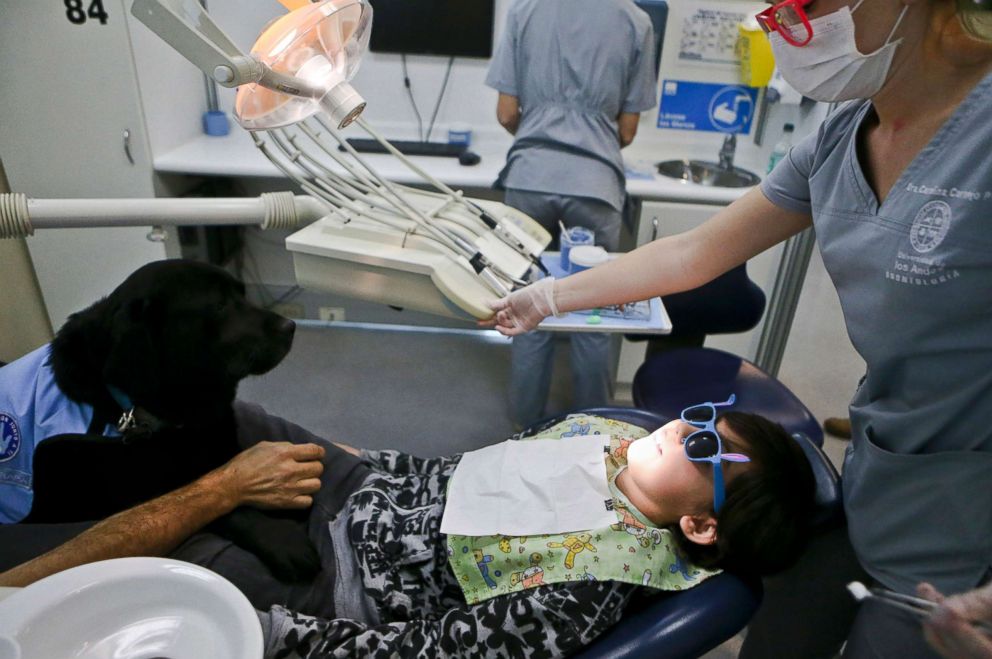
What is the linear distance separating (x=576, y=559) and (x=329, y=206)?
2.61 ft

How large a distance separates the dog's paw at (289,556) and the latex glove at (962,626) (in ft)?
2.95

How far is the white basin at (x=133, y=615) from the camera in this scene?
21.0 inches

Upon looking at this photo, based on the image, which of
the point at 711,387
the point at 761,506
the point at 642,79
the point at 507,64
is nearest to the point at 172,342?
the point at 761,506

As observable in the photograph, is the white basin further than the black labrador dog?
No

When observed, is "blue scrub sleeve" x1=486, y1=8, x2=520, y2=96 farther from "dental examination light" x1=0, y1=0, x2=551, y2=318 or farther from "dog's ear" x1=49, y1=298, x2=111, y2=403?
"dog's ear" x1=49, y1=298, x2=111, y2=403

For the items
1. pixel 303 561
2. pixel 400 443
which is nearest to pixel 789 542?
pixel 303 561

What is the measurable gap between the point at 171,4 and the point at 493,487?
89cm

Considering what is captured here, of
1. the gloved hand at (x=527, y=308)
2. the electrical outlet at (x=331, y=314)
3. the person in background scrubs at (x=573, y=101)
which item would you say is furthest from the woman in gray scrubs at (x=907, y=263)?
the electrical outlet at (x=331, y=314)

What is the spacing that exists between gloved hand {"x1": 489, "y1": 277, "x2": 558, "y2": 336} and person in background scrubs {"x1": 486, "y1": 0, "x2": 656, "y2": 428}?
0.89 metres

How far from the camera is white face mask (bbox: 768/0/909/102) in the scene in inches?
29.8

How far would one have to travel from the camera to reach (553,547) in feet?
3.43

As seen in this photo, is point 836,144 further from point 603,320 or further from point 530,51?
point 530,51

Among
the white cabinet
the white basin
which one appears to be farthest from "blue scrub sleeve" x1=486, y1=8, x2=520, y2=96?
the white basin

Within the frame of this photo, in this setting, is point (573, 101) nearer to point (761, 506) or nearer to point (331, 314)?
point (761, 506)
